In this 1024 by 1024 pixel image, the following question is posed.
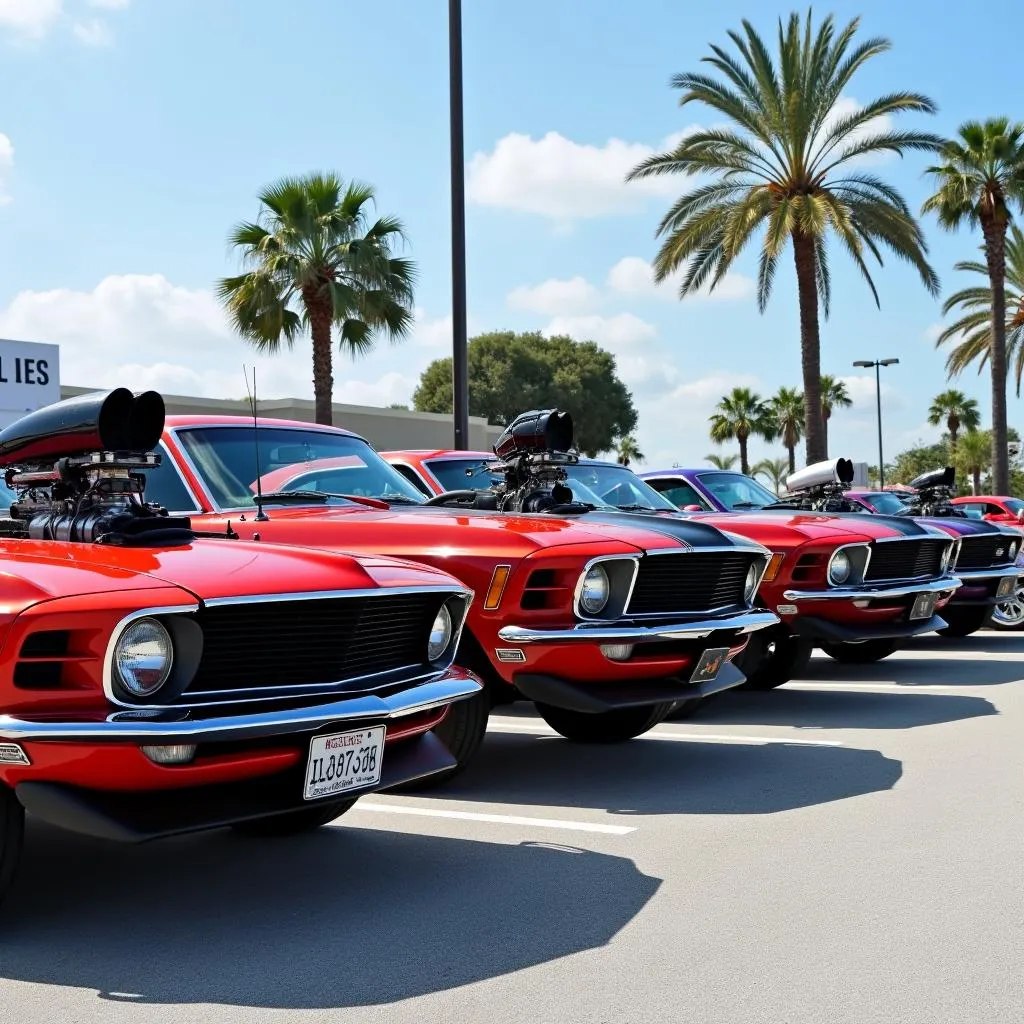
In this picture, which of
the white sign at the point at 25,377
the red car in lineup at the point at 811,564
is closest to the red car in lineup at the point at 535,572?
the red car in lineup at the point at 811,564

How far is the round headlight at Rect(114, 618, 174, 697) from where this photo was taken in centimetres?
396

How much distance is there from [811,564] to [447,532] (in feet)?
12.7

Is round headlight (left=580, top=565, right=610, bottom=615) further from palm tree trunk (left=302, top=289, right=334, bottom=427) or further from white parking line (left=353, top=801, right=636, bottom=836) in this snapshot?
palm tree trunk (left=302, top=289, right=334, bottom=427)

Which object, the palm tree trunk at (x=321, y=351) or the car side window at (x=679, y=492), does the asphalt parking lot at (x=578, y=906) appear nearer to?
the car side window at (x=679, y=492)

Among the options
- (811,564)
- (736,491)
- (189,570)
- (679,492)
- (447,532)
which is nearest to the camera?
(189,570)

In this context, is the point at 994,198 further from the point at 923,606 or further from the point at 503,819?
the point at 503,819

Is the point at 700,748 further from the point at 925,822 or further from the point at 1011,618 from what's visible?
the point at 1011,618

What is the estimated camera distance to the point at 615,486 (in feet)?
32.6

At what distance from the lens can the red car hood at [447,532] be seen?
641 centimetres

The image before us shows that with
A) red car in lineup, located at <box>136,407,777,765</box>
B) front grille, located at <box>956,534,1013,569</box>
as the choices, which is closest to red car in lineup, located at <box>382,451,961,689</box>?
red car in lineup, located at <box>136,407,777,765</box>

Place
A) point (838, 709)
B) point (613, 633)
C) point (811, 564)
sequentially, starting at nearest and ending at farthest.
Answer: point (613, 633), point (838, 709), point (811, 564)

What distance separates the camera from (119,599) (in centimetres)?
395

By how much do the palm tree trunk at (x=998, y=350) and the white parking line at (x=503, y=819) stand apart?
2587cm

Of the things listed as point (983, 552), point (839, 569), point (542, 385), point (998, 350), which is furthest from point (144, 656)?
point (542, 385)
